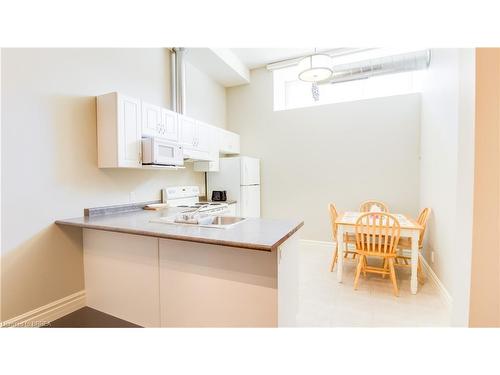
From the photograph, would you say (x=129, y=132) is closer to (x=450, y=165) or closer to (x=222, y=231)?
(x=222, y=231)

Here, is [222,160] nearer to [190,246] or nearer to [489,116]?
[190,246]

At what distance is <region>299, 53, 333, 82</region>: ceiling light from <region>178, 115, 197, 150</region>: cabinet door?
1.64 m

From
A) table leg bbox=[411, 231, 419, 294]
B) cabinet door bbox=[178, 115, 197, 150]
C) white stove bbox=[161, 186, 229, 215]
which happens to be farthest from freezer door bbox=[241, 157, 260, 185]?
table leg bbox=[411, 231, 419, 294]

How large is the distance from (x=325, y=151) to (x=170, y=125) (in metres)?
2.71

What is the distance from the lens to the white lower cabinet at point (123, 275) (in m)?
1.82

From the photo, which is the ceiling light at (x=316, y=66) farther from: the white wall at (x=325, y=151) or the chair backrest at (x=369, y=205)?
the chair backrest at (x=369, y=205)

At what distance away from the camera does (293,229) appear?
5.55 ft

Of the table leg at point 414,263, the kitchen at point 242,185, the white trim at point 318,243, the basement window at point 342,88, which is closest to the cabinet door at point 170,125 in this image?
the kitchen at point 242,185

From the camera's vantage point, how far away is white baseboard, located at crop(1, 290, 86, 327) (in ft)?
6.20

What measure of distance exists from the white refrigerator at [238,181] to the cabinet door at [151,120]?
Answer: 1.53 m

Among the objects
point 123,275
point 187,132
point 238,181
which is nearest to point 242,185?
point 238,181

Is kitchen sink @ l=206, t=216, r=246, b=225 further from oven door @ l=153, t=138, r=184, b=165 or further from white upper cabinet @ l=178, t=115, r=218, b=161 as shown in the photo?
white upper cabinet @ l=178, t=115, r=218, b=161

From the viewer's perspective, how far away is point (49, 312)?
206cm
